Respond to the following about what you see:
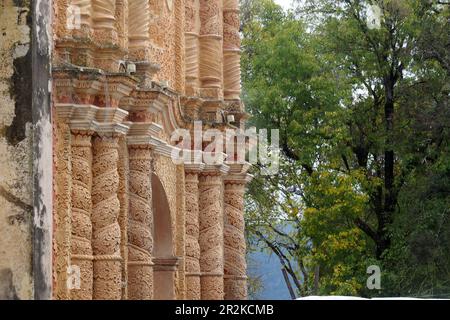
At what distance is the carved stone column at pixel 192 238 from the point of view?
28625mm

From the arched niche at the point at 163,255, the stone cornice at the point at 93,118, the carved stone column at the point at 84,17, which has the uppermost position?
the carved stone column at the point at 84,17

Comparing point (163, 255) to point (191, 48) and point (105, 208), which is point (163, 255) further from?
point (105, 208)

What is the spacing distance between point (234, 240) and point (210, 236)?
1.67m

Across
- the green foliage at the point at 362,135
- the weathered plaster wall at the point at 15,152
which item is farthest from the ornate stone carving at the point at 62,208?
the green foliage at the point at 362,135

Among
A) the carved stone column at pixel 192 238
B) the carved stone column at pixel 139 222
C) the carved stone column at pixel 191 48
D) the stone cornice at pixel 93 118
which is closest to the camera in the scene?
Answer: the stone cornice at pixel 93 118

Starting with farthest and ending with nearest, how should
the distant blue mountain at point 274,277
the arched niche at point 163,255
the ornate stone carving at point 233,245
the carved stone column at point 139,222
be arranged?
the distant blue mountain at point 274,277, the ornate stone carving at point 233,245, the arched niche at point 163,255, the carved stone column at point 139,222

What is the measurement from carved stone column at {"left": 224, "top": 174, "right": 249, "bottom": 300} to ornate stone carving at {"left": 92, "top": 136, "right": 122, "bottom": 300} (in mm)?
8486

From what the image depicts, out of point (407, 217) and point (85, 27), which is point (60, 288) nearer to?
point (85, 27)

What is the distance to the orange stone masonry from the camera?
2192 centimetres

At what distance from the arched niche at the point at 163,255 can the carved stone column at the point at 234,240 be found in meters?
3.56

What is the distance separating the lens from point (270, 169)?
140 ft

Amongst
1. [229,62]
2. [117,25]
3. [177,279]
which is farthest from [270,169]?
[117,25]

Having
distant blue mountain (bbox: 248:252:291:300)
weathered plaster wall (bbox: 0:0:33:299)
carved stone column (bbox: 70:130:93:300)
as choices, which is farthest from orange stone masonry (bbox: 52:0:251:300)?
distant blue mountain (bbox: 248:252:291:300)

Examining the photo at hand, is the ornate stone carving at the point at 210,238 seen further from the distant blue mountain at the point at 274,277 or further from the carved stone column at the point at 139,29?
the distant blue mountain at the point at 274,277
